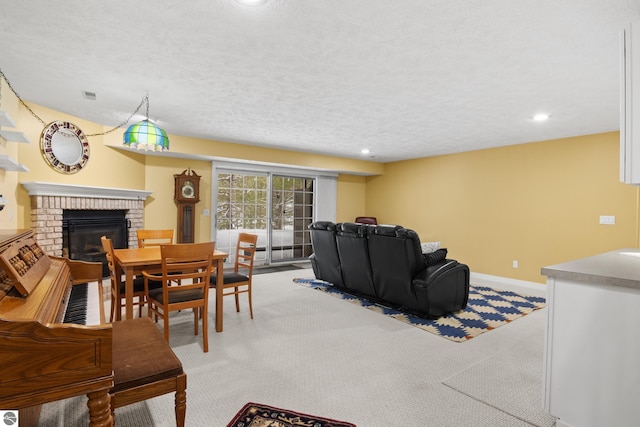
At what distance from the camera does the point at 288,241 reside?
745 cm

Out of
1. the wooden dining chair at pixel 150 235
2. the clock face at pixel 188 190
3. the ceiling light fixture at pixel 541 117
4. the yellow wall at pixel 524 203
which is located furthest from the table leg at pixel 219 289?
the yellow wall at pixel 524 203

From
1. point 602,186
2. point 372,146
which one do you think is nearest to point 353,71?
point 372,146

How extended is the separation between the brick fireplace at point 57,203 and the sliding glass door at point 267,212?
1835 millimetres

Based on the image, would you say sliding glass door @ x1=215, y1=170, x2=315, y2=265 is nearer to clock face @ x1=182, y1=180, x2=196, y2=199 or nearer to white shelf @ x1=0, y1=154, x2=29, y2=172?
clock face @ x1=182, y1=180, x2=196, y2=199

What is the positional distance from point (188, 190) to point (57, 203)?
193cm

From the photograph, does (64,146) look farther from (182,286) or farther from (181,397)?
(181,397)

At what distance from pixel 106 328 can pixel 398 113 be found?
12.1ft

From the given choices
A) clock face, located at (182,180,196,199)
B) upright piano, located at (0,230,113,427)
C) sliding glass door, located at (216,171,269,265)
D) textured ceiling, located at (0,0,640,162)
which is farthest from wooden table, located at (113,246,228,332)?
sliding glass door, located at (216,171,269,265)

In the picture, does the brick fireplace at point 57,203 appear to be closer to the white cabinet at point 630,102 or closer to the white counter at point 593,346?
the white counter at point 593,346

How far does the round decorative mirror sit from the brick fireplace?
31 cm

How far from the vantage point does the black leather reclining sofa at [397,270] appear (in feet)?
11.6

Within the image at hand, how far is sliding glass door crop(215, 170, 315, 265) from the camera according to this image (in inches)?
256

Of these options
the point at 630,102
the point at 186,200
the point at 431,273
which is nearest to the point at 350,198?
the point at 186,200

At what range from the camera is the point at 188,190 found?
5832 millimetres
